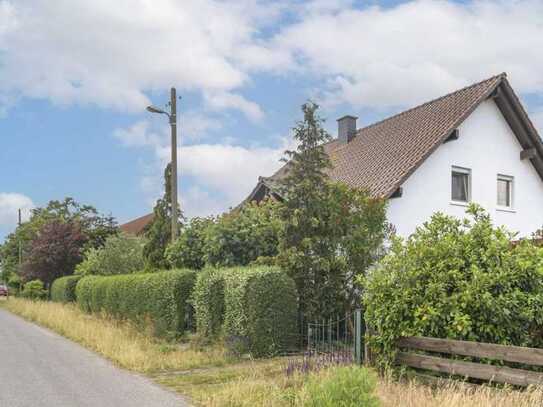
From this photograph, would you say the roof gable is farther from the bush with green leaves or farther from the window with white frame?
the bush with green leaves

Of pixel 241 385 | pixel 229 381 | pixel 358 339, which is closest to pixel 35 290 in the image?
pixel 229 381

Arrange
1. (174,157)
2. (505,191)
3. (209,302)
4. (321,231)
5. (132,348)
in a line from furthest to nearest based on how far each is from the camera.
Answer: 1. (505,191)
2. (174,157)
3. (209,302)
4. (321,231)
5. (132,348)

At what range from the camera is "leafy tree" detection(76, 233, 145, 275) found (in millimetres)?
28578

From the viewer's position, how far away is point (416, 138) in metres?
20.2

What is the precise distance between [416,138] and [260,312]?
1092 cm

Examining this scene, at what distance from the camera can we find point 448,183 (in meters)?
19.6

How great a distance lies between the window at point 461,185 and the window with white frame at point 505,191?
1744 millimetres

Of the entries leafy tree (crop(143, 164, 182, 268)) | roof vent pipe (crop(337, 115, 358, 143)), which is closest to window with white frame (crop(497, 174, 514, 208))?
roof vent pipe (crop(337, 115, 358, 143))

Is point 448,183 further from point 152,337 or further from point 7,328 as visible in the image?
point 7,328

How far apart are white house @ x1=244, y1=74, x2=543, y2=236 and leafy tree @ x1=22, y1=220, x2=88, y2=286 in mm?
19693

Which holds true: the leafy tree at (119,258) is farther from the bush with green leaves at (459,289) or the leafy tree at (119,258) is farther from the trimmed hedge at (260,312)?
the bush with green leaves at (459,289)

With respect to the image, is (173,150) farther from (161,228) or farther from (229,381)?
(229,381)

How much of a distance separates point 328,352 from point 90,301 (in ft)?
53.8

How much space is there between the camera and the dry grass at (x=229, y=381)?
257 inches
